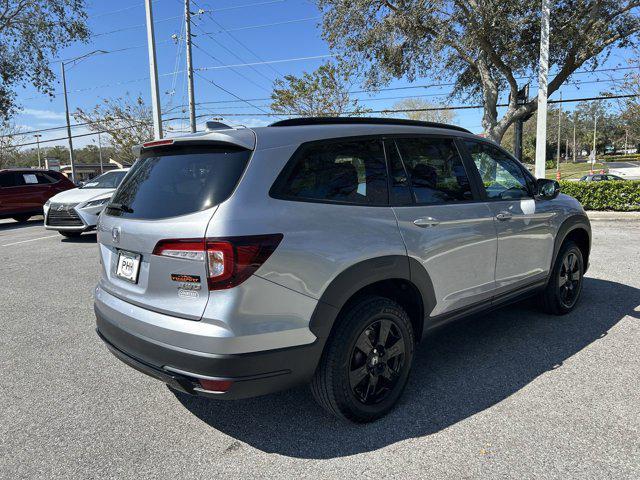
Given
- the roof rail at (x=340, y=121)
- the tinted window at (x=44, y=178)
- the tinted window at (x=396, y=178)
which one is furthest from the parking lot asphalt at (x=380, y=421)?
the tinted window at (x=44, y=178)

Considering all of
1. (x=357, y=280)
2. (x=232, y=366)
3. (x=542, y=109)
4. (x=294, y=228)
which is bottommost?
(x=232, y=366)

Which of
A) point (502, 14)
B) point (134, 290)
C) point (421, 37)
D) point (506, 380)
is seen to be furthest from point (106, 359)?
point (421, 37)

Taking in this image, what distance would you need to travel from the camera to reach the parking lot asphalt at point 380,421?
7.74 ft

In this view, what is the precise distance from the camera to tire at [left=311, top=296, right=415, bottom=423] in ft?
8.13

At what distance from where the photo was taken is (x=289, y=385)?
7.63 ft

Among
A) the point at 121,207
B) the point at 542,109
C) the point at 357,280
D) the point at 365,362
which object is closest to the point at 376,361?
the point at 365,362

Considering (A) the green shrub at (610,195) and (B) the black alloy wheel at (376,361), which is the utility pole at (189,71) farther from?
(B) the black alloy wheel at (376,361)

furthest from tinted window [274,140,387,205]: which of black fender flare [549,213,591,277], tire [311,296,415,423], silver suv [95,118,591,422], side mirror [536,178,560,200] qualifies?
black fender flare [549,213,591,277]

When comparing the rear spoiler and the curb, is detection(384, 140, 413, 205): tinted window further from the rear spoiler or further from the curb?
the curb

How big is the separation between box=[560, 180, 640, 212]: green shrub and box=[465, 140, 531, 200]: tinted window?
10471 mm

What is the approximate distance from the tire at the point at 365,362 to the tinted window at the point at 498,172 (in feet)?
4.72

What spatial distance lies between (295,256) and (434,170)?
1.43 meters

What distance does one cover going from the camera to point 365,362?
105 inches

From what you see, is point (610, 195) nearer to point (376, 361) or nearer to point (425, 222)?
point (425, 222)
